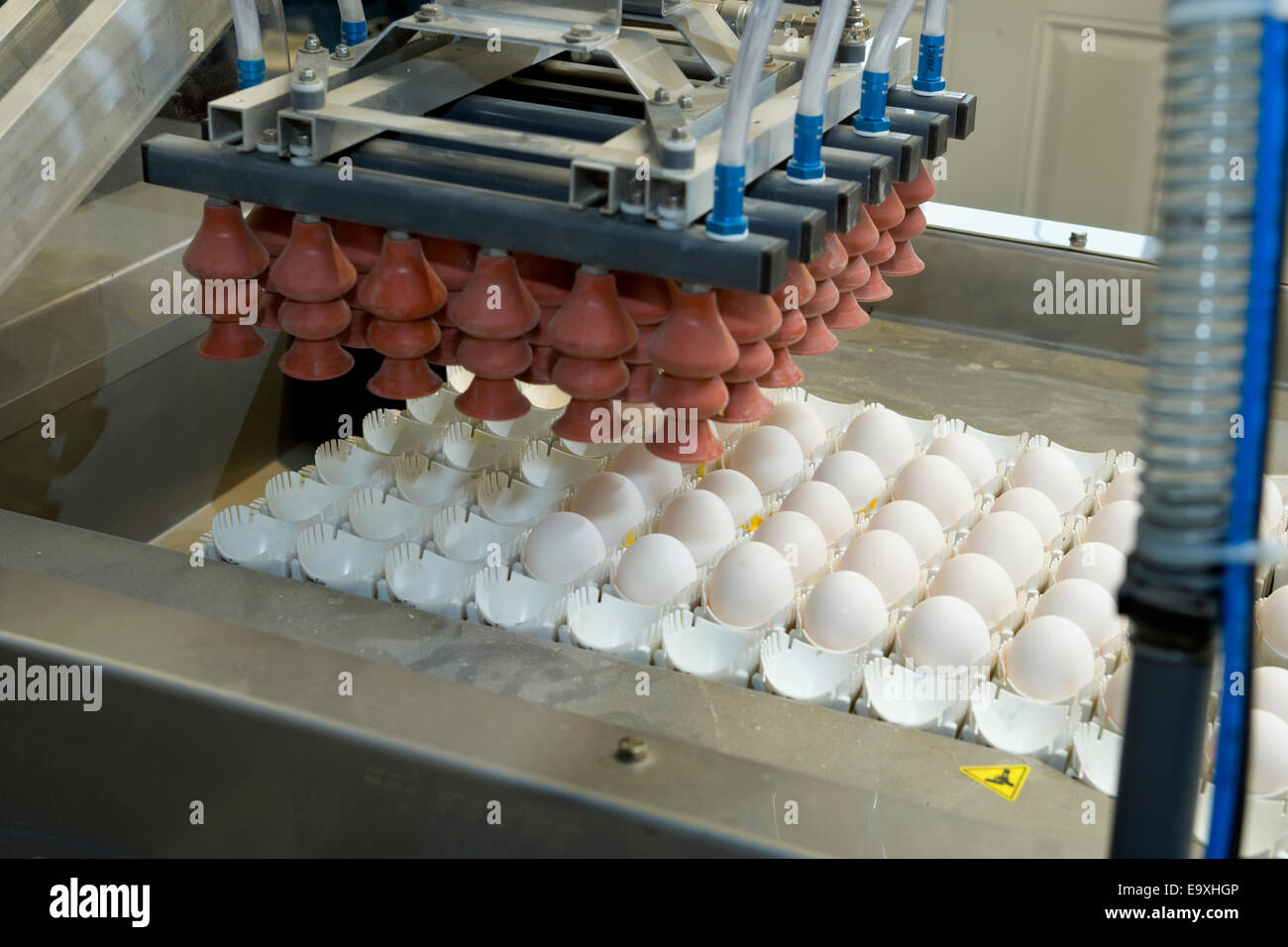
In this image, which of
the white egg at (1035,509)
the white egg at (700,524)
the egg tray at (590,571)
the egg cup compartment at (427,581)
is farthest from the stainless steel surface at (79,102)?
the white egg at (1035,509)

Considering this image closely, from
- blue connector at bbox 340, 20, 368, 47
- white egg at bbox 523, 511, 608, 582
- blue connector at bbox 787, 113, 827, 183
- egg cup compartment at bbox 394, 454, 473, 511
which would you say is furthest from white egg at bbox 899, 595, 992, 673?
blue connector at bbox 340, 20, 368, 47

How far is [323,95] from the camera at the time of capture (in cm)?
120

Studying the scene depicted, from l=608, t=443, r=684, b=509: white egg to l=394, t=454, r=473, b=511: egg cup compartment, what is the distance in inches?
7.1

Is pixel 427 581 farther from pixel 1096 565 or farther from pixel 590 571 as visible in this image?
pixel 1096 565

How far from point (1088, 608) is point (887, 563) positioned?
8.0 inches

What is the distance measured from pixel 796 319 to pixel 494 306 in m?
0.28

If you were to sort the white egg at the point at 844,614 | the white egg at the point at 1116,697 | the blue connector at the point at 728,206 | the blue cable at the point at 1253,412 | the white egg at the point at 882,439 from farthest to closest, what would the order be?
the white egg at the point at 882,439 → the white egg at the point at 844,614 → the white egg at the point at 1116,697 → the blue connector at the point at 728,206 → the blue cable at the point at 1253,412

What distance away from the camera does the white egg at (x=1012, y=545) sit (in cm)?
152

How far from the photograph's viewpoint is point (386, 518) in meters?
1.61

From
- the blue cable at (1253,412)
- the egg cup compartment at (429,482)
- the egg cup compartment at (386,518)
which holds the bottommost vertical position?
the egg cup compartment at (386,518)

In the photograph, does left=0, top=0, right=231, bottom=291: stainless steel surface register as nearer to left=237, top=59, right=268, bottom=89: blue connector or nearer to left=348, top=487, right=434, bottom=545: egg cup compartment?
left=237, top=59, right=268, bottom=89: blue connector

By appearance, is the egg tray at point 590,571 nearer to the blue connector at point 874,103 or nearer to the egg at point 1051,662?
the egg at point 1051,662

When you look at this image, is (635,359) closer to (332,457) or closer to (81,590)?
(81,590)
